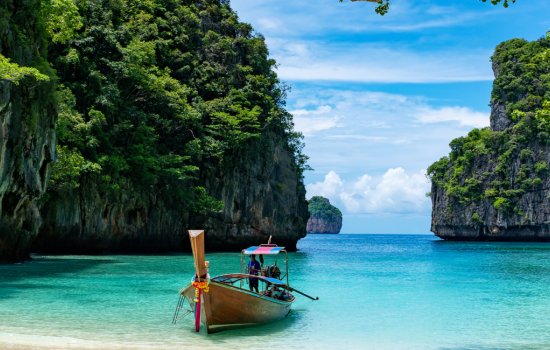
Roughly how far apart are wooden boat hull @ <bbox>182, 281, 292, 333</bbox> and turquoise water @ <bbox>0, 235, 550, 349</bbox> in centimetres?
22

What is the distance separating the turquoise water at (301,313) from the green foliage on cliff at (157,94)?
8549 millimetres

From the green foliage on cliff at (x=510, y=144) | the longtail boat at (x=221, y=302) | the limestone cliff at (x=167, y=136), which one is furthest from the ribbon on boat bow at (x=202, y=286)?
the green foliage on cliff at (x=510, y=144)

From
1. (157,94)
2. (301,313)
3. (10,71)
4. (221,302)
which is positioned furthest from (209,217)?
(221,302)

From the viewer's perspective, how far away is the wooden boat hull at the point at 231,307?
1128 cm

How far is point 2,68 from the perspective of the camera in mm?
18375

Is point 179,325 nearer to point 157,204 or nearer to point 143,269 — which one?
point 143,269

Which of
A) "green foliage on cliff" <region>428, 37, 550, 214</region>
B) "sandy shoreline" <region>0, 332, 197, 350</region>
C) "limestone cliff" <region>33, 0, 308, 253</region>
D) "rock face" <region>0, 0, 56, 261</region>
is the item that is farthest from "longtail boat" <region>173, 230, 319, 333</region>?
"green foliage on cliff" <region>428, 37, 550, 214</region>

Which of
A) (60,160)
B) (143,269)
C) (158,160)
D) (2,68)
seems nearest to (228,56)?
(158,160)

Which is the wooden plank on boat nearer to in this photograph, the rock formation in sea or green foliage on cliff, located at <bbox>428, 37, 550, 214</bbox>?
the rock formation in sea

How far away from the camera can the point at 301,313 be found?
15.0 meters

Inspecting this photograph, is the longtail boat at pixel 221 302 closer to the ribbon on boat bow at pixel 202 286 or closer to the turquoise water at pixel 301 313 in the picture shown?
the ribbon on boat bow at pixel 202 286

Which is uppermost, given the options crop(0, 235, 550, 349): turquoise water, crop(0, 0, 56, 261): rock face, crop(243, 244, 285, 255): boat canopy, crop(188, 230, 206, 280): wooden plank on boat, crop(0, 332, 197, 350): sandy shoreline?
crop(0, 0, 56, 261): rock face

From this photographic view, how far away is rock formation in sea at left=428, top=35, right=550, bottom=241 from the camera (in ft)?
239

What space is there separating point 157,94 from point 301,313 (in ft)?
79.1
